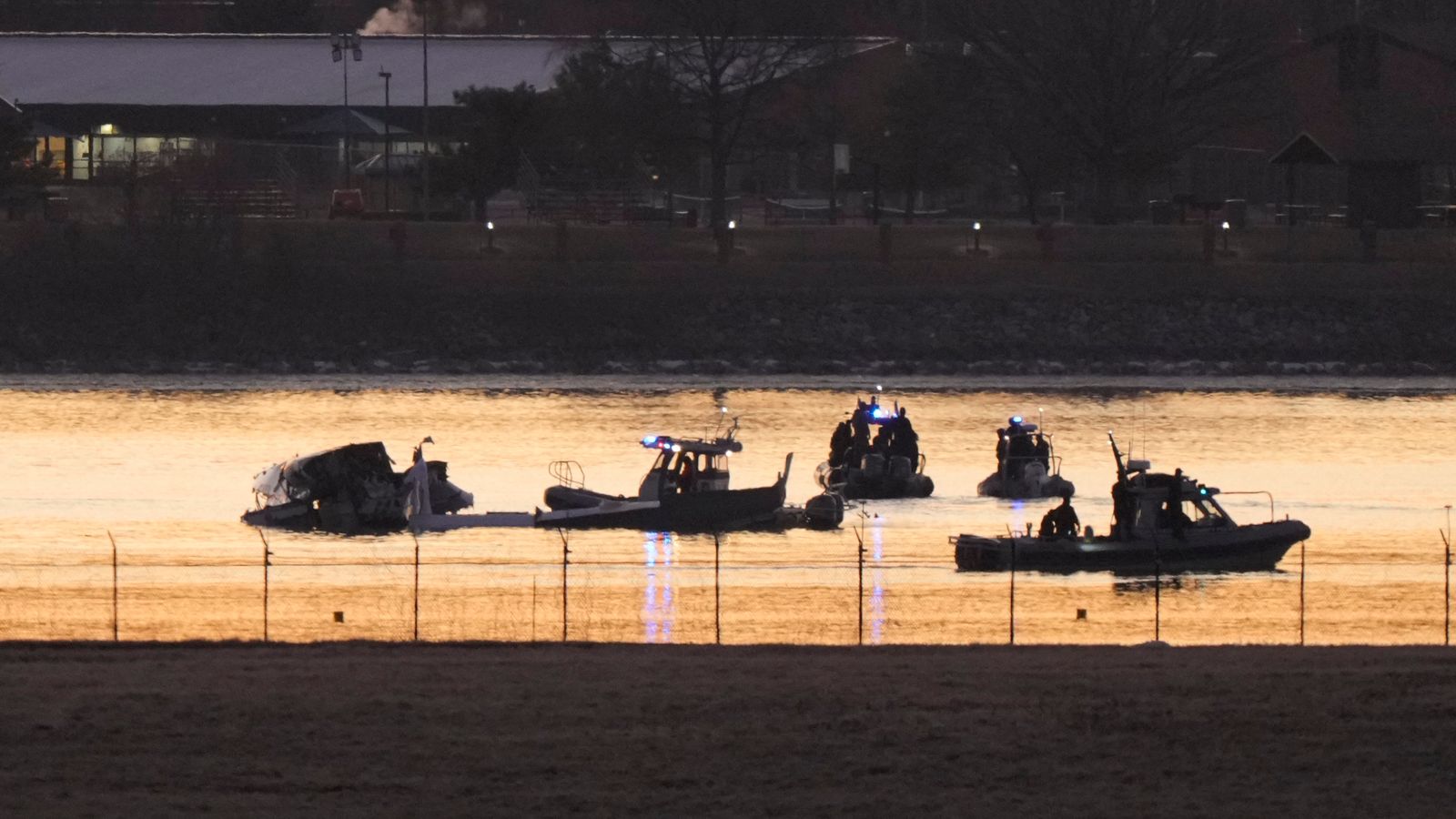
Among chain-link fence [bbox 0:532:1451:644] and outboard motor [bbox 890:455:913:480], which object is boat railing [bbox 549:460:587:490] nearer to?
chain-link fence [bbox 0:532:1451:644]

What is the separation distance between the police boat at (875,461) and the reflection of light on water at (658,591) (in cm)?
529

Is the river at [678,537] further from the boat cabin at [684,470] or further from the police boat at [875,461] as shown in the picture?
the boat cabin at [684,470]

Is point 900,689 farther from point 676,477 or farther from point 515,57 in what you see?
point 515,57

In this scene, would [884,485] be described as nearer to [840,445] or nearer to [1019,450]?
[840,445]

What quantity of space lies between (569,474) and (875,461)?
538 cm

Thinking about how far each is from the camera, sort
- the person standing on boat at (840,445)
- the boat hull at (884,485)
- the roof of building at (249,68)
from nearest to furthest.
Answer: the boat hull at (884,485) < the person standing on boat at (840,445) < the roof of building at (249,68)

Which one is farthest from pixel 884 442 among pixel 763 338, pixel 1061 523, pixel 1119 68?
pixel 1119 68

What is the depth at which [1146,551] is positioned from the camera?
30703 mm

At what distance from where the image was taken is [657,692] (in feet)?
60.2

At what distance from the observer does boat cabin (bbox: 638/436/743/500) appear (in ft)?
118

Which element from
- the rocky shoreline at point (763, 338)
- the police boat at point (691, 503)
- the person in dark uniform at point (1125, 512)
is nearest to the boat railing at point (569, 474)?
the police boat at point (691, 503)

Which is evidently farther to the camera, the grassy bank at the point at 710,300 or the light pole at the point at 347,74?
the light pole at the point at 347,74

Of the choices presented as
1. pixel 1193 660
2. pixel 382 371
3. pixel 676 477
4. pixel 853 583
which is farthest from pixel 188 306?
pixel 1193 660

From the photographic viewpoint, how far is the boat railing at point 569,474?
37825 mm
